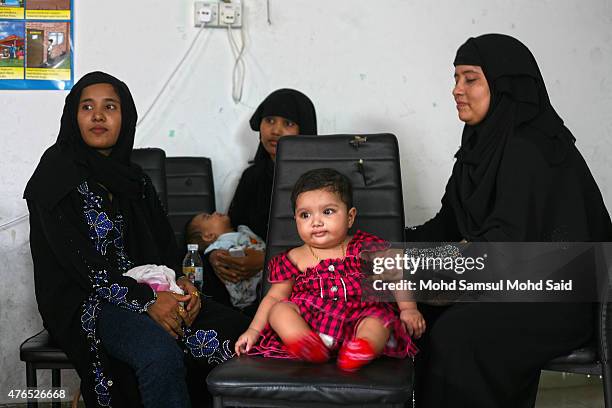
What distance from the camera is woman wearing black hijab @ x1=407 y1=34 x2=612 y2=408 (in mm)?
2096

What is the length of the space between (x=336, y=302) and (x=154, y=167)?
1.12 meters

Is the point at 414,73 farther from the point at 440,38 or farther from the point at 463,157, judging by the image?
the point at 463,157

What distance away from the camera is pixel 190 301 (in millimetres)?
2326

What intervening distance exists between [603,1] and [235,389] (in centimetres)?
268

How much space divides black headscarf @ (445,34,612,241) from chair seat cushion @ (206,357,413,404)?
61cm

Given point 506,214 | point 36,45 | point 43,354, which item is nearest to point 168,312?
point 43,354

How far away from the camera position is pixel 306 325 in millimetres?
1974

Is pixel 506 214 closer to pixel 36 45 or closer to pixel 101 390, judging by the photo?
pixel 101 390

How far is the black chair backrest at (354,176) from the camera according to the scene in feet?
8.13

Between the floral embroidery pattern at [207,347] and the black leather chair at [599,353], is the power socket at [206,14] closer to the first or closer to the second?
the floral embroidery pattern at [207,347]

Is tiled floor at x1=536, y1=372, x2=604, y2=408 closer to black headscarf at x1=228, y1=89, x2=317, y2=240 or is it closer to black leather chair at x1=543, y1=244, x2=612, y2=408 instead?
black leather chair at x1=543, y1=244, x2=612, y2=408

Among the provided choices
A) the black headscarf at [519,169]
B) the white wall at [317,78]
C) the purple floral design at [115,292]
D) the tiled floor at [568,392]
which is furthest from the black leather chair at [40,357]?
the tiled floor at [568,392]

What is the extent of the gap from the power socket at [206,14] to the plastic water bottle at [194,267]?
1048mm

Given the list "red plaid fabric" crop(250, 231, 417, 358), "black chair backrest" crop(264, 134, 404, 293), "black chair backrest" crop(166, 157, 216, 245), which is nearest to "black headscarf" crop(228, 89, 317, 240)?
"black chair backrest" crop(166, 157, 216, 245)
